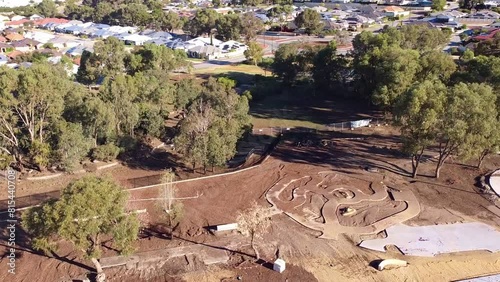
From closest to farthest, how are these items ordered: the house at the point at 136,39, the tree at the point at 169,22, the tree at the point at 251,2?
the house at the point at 136,39 < the tree at the point at 169,22 < the tree at the point at 251,2

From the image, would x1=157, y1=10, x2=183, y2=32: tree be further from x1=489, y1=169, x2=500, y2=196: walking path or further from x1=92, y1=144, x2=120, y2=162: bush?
x1=489, y1=169, x2=500, y2=196: walking path

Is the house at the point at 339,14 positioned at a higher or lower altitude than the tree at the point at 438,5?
lower

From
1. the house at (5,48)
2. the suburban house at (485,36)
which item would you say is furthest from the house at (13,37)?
the suburban house at (485,36)

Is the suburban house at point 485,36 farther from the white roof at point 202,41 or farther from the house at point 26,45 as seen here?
the house at point 26,45

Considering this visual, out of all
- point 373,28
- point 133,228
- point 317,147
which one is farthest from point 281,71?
point 373,28

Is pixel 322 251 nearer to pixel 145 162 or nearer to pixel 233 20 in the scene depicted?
pixel 145 162

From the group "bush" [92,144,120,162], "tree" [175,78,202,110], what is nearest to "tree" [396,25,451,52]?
"tree" [175,78,202,110]

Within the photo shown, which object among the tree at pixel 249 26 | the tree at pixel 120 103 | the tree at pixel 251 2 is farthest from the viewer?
the tree at pixel 251 2

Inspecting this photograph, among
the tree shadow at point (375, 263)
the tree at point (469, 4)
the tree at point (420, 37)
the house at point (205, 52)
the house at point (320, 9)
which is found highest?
the tree at point (469, 4)
